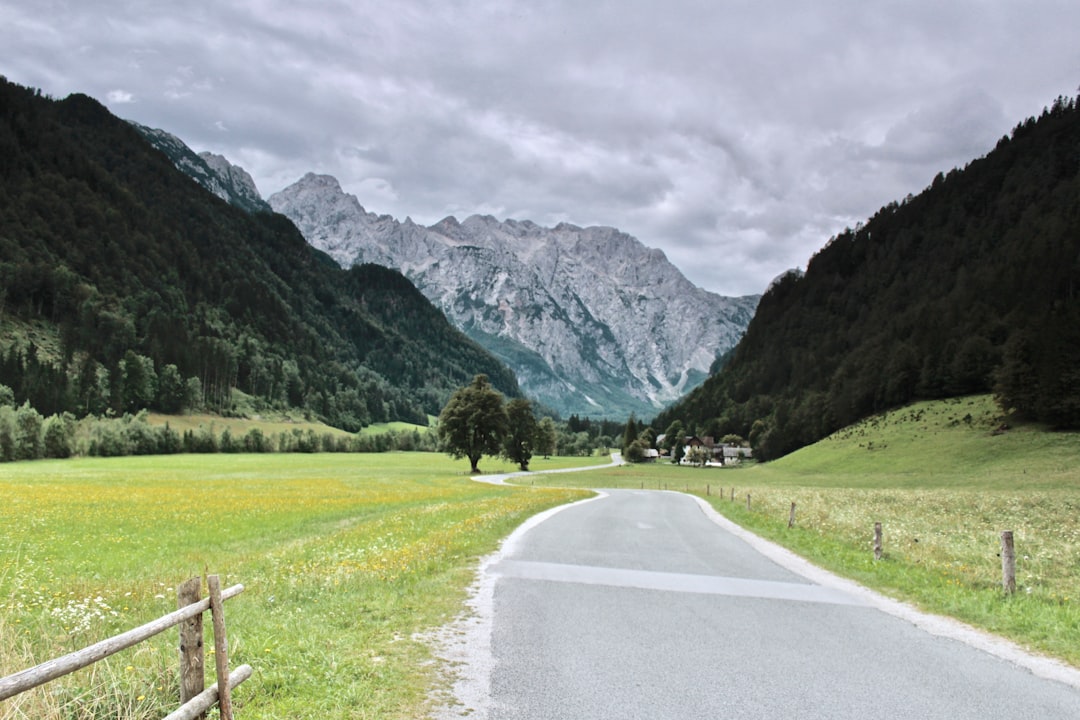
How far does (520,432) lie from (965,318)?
84213mm

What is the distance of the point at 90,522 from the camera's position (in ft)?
90.3

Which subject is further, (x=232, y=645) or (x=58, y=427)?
(x=58, y=427)

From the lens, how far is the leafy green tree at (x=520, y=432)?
10069cm

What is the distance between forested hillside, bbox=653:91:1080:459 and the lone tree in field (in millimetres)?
63319

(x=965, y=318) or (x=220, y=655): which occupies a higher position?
(x=965, y=318)

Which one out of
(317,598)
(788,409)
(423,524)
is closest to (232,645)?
(317,598)

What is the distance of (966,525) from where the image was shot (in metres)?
27.7

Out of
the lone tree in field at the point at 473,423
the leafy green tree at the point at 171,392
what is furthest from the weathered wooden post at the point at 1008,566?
the leafy green tree at the point at 171,392

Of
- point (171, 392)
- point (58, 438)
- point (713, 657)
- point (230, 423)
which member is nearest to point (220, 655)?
point (713, 657)

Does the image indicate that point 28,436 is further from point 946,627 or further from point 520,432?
point 946,627

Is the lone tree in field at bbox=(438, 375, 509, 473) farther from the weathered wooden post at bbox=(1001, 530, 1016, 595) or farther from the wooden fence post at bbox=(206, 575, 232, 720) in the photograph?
the wooden fence post at bbox=(206, 575, 232, 720)

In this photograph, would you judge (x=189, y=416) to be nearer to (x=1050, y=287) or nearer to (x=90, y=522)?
(x=90, y=522)

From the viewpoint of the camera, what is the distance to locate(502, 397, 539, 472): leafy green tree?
A: 10069 cm

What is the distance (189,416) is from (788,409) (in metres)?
146
